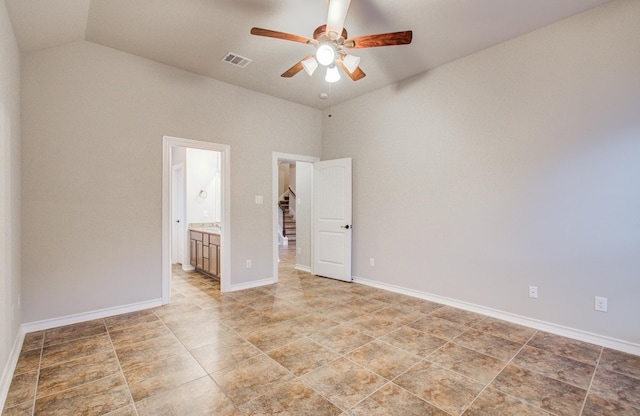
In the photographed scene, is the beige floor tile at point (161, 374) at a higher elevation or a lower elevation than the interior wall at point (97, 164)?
lower

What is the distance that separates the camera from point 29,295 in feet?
9.97

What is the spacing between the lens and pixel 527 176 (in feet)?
10.7

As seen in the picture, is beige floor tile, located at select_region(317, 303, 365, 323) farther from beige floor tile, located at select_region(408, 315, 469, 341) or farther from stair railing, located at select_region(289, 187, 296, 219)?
stair railing, located at select_region(289, 187, 296, 219)

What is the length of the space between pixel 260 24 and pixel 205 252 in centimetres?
388

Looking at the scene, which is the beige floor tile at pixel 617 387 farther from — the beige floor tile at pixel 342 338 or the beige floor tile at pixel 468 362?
the beige floor tile at pixel 342 338

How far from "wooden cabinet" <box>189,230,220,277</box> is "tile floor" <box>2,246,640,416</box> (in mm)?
1441

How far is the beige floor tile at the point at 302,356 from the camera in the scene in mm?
2408

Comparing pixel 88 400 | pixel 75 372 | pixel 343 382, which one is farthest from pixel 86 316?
pixel 343 382

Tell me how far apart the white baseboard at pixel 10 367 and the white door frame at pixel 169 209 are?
1.35 metres

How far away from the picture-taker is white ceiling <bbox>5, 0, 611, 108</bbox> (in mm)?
2732

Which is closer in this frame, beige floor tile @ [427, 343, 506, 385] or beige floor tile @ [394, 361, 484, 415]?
beige floor tile @ [394, 361, 484, 415]

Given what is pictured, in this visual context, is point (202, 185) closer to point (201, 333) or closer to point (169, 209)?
point (169, 209)

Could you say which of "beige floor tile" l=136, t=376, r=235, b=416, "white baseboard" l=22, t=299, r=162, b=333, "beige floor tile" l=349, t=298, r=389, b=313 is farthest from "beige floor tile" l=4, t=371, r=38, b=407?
"beige floor tile" l=349, t=298, r=389, b=313

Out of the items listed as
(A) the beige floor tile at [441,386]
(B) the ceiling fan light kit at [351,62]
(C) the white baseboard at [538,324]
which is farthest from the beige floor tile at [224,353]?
(B) the ceiling fan light kit at [351,62]
